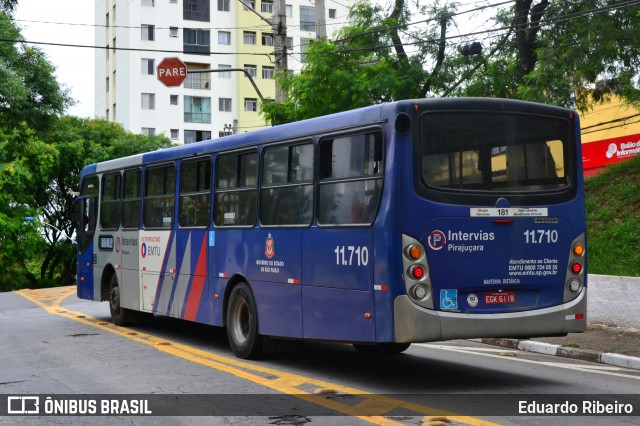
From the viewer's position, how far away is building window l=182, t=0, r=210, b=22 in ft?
236

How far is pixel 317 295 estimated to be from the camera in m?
10.9

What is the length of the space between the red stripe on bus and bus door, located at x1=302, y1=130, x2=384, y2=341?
3.14m

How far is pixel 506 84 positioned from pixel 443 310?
53.1 ft

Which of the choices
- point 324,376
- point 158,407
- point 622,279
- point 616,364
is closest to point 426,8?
point 622,279

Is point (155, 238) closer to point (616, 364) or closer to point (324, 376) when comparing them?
point (324, 376)

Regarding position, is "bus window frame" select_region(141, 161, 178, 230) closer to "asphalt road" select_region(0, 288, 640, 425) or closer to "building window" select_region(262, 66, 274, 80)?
"asphalt road" select_region(0, 288, 640, 425)

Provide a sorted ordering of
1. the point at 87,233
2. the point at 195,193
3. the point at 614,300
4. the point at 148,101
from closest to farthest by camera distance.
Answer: the point at 195,193, the point at 614,300, the point at 87,233, the point at 148,101

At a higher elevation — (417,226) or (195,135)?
(195,135)

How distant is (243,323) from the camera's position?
12875mm

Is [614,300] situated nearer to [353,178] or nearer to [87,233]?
[353,178]

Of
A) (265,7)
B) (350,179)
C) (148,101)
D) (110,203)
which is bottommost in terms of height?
(350,179)

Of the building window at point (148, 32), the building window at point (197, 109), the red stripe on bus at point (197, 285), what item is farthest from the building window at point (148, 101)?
the red stripe on bus at point (197, 285)

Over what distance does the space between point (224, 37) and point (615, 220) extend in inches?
2261

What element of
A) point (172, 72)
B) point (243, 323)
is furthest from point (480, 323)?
Answer: point (172, 72)
